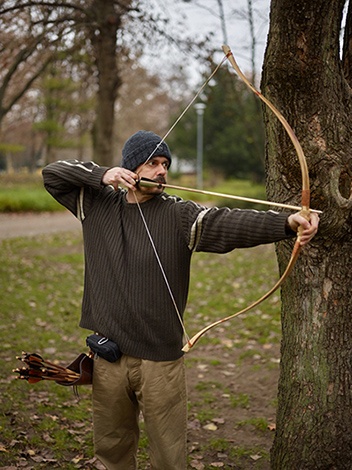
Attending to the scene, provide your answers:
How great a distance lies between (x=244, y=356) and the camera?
5.25m

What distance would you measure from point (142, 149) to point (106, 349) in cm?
89

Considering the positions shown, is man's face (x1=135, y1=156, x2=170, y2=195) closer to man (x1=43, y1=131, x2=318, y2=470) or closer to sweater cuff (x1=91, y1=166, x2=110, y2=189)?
man (x1=43, y1=131, x2=318, y2=470)

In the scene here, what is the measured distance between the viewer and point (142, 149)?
7.97ft

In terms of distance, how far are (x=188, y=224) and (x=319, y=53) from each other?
0.95 metres

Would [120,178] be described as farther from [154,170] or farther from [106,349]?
[106,349]

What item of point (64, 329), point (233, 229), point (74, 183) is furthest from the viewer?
point (64, 329)

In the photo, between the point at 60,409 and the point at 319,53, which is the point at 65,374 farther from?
the point at 319,53

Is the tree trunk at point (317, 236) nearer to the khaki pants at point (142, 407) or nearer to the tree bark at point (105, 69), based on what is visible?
the khaki pants at point (142, 407)

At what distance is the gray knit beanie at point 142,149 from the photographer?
7.95ft

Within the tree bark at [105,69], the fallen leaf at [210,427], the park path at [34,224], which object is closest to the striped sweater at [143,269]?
the fallen leaf at [210,427]

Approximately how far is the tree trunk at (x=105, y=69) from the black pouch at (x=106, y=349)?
7.18m

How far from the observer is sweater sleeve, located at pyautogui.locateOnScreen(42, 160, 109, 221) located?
8.30 feet

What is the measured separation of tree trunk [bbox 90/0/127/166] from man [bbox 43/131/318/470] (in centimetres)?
682

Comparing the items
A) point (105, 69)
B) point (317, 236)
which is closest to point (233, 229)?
point (317, 236)
